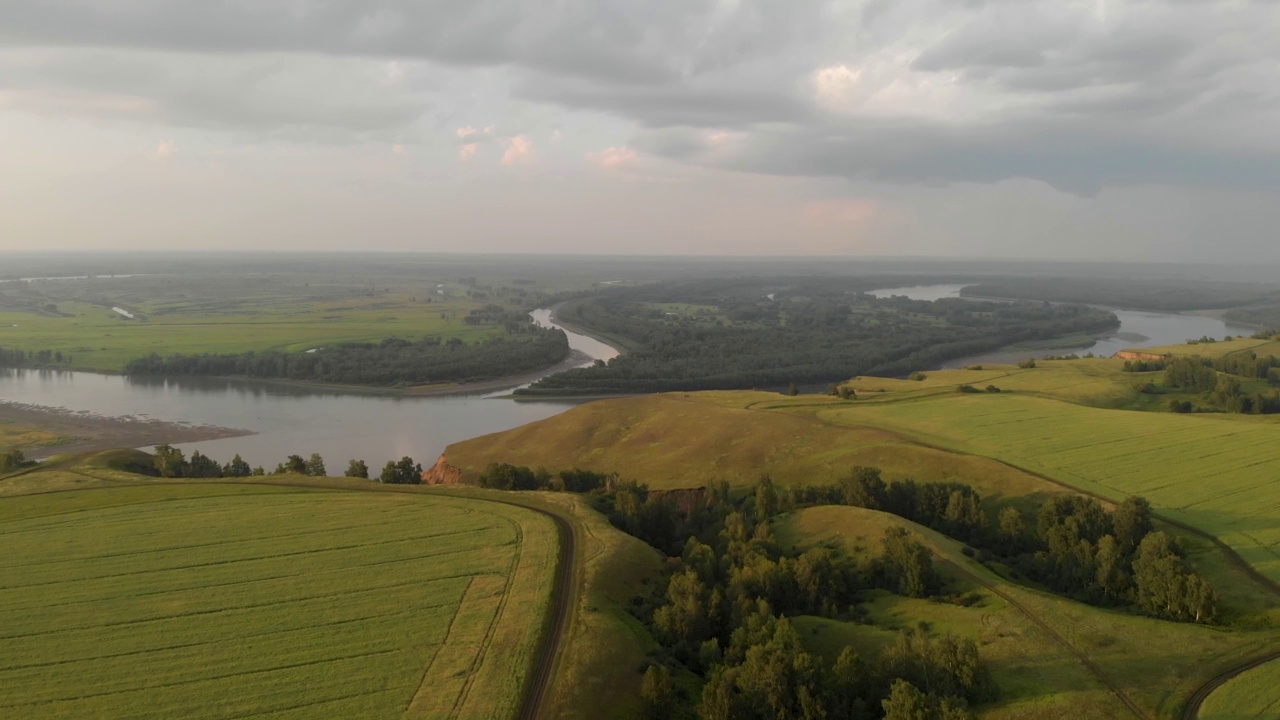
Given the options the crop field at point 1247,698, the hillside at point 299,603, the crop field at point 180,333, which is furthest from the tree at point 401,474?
the crop field at point 180,333

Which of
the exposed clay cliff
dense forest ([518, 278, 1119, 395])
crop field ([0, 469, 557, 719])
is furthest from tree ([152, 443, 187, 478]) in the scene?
dense forest ([518, 278, 1119, 395])

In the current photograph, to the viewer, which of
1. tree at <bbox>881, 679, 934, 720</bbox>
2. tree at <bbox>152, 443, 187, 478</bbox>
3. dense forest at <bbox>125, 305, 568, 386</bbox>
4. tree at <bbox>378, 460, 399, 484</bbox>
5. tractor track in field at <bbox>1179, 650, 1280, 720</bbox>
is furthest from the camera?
dense forest at <bbox>125, 305, 568, 386</bbox>

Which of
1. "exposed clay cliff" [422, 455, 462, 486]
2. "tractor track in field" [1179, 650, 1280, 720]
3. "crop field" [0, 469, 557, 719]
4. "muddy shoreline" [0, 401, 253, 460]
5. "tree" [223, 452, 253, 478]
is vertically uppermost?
"tractor track in field" [1179, 650, 1280, 720]

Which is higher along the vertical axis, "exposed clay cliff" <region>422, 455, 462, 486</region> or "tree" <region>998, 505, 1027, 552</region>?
"tree" <region>998, 505, 1027, 552</region>

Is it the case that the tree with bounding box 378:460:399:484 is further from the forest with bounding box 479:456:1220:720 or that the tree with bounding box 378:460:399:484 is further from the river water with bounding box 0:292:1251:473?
the river water with bounding box 0:292:1251:473

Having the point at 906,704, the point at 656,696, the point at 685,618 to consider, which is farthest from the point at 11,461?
the point at 906,704

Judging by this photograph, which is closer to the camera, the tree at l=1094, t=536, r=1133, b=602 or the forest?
the forest
